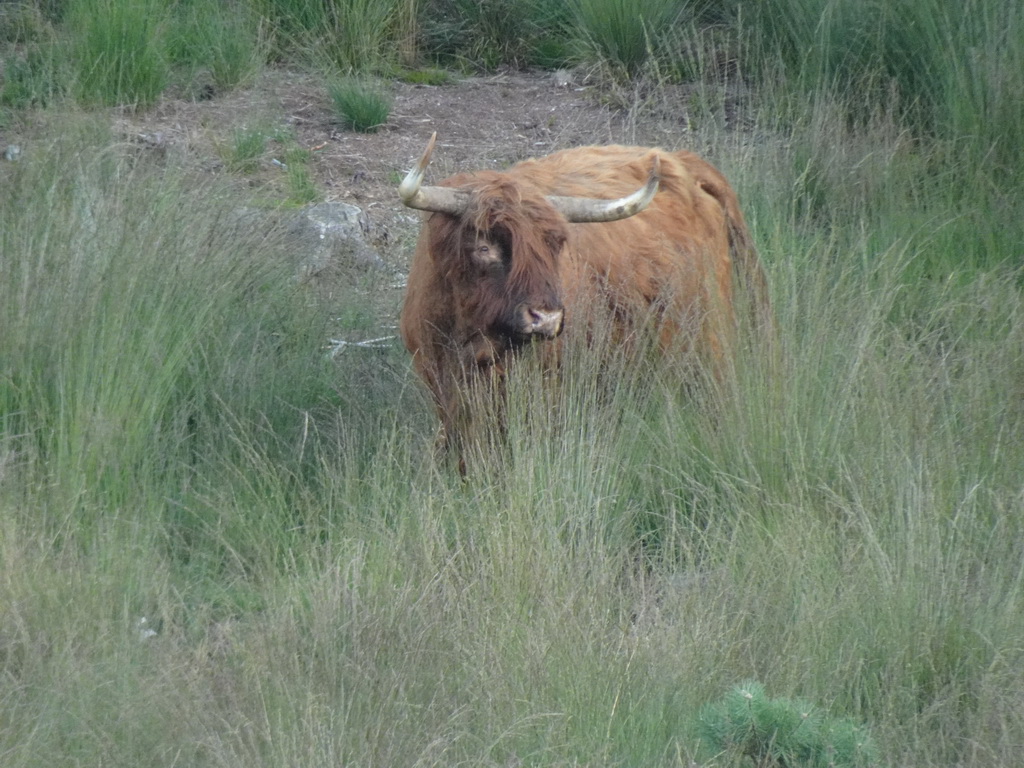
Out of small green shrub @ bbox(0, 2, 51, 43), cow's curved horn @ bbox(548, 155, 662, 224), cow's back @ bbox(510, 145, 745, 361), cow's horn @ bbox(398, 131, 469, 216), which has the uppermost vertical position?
small green shrub @ bbox(0, 2, 51, 43)

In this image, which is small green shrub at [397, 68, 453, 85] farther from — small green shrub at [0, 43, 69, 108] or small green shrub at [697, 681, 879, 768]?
small green shrub at [697, 681, 879, 768]

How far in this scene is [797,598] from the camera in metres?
4.10

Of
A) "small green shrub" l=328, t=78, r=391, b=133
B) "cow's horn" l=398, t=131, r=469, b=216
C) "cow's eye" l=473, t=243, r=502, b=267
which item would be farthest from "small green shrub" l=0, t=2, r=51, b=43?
"cow's eye" l=473, t=243, r=502, b=267

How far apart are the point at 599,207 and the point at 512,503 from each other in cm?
169

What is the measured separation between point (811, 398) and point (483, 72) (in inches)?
263

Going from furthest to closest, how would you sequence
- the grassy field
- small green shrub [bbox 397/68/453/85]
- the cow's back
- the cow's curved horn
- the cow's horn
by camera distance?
small green shrub [bbox 397/68/453/85] < the cow's back < the cow's curved horn < the cow's horn < the grassy field

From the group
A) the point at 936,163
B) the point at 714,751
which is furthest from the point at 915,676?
the point at 936,163

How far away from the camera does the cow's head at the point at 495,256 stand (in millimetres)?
5117

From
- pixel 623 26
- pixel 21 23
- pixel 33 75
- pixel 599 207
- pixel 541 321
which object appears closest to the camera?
pixel 541 321

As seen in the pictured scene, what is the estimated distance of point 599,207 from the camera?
5.64 metres

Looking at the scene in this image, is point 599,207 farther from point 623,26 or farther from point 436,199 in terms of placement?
point 623,26

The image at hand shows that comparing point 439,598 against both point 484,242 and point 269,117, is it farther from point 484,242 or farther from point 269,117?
point 269,117

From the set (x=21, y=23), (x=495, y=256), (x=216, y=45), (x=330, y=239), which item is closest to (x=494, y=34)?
(x=216, y=45)

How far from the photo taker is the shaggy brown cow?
205 inches
